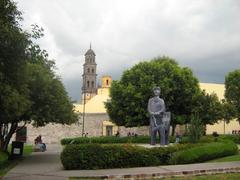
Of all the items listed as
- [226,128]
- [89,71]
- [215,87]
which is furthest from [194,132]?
[89,71]

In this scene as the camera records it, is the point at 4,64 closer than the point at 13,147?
Yes

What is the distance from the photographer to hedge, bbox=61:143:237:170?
17.5 m

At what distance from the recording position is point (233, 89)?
56406 mm

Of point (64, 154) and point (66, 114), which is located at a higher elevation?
point (66, 114)

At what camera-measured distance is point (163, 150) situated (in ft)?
63.6

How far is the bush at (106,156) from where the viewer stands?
17484 millimetres

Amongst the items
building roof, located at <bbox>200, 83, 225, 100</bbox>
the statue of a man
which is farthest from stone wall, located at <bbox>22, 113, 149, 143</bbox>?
the statue of a man

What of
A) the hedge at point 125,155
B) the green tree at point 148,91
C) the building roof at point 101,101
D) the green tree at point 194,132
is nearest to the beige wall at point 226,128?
the building roof at point 101,101

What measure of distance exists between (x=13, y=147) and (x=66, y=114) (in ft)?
12.5

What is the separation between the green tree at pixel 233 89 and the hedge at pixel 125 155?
36786mm

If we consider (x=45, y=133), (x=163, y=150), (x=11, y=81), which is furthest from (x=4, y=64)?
(x=45, y=133)

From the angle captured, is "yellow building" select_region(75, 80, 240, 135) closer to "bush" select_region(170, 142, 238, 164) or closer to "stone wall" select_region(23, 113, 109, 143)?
"stone wall" select_region(23, 113, 109, 143)

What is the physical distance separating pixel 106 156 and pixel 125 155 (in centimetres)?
84

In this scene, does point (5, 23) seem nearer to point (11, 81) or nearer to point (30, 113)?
point (11, 81)
